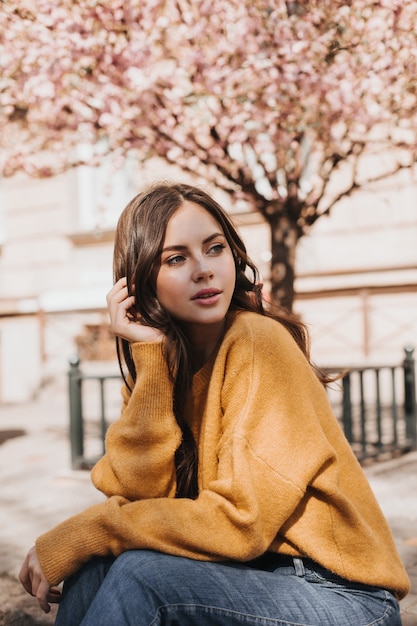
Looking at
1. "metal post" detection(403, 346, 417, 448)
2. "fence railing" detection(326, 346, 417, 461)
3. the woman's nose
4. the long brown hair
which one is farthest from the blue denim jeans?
"metal post" detection(403, 346, 417, 448)

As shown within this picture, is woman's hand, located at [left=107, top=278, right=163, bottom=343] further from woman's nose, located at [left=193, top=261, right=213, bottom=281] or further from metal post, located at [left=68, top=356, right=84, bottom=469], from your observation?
metal post, located at [left=68, top=356, right=84, bottom=469]

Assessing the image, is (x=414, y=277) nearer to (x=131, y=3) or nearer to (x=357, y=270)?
(x=357, y=270)

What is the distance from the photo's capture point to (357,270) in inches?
413

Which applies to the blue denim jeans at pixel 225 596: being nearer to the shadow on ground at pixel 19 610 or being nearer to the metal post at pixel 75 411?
the shadow on ground at pixel 19 610

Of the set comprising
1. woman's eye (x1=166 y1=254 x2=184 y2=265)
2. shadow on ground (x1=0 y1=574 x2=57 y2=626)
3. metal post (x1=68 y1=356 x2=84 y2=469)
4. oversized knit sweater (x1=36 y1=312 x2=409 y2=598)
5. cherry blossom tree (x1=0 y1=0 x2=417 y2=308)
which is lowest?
shadow on ground (x1=0 y1=574 x2=57 y2=626)

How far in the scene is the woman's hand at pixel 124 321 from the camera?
7.27 feet

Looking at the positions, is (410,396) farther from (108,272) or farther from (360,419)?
(108,272)

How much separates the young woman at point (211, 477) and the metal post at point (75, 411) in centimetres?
407

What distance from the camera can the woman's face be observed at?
7.09 feet

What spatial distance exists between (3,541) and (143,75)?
3.13 metres

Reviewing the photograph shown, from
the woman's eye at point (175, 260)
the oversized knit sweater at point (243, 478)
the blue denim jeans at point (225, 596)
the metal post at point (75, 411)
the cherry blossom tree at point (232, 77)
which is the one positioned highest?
the cherry blossom tree at point (232, 77)

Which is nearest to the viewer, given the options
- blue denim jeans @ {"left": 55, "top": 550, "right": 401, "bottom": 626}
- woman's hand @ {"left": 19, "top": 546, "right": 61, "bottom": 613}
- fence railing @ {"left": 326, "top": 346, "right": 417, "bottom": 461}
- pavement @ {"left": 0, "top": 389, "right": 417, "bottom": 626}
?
blue denim jeans @ {"left": 55, "top": 550, "right": 401, "bottom": 626}

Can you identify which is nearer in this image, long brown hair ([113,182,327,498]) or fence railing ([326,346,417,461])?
long brown hair ([113,182,327,498])

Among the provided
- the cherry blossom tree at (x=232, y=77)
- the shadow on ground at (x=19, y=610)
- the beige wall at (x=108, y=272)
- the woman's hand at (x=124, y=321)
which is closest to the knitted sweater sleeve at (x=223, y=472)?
the woman's hand at (x=124, y=321)
